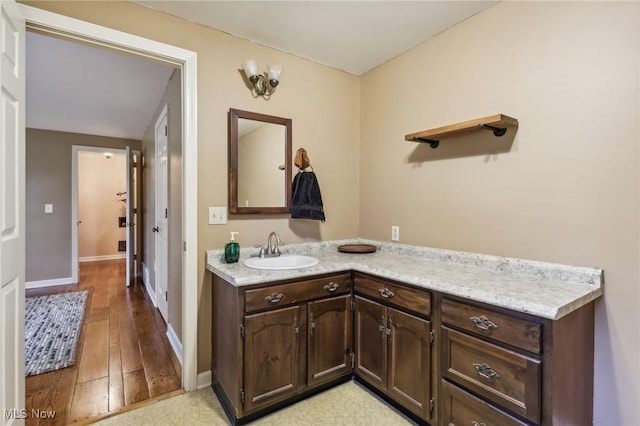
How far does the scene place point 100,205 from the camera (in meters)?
6.39

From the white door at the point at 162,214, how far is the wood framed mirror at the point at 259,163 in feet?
3.57

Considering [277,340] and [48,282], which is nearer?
[277,340]

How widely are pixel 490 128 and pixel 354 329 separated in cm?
147

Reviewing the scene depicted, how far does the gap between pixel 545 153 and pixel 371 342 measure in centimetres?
142

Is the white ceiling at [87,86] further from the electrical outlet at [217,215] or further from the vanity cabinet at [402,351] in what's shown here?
the vanity cabinet at [402,351]

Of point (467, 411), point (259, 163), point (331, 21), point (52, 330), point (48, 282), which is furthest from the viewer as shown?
point (48, 282)

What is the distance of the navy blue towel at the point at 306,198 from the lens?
2.28 m

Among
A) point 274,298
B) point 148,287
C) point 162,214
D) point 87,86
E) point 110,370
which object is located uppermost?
point 87,86

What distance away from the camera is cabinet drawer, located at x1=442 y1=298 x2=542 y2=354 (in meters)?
1.16

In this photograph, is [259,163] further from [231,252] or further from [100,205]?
[100,205]

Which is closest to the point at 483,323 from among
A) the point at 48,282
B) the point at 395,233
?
the point at 395,233

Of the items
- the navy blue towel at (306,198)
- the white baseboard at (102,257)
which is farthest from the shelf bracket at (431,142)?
the white baseboard at (102,257)

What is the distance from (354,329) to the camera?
1970 mm

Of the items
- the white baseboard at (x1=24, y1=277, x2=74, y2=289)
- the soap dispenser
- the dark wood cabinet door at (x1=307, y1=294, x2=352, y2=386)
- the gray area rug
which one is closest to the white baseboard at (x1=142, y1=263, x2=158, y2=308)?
the gray area rug
